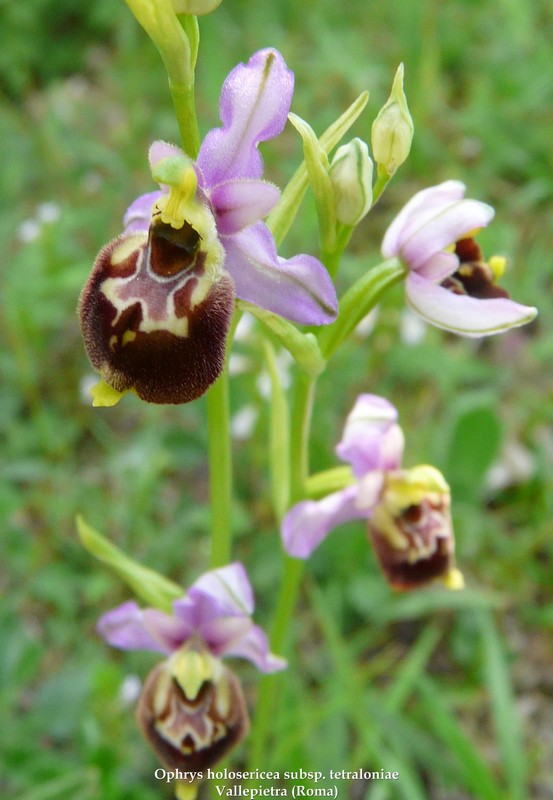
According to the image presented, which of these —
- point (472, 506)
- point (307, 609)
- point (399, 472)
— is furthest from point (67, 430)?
point (399, 472)

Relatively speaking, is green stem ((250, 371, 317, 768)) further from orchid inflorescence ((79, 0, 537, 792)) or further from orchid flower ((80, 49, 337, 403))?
orchid flower ((80, 49, 337, 403))

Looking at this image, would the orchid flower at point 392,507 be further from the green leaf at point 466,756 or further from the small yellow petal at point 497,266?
the green leaf at point 466,756

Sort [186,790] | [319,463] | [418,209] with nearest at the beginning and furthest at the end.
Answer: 1. [418,209]
2. [186,790]
3. [319,463]

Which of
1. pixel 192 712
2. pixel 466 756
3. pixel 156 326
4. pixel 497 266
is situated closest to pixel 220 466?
pixel 156 326

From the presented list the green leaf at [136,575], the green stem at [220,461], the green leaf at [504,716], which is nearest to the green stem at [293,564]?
the green stem at [220,461]

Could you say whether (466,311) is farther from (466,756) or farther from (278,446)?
(466,756)

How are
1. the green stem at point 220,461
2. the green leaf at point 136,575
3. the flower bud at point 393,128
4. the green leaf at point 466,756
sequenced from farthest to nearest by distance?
the green leaf at point 466,756
the green leaf at point 136,575
the green stem at point 220,461
the flower bud at point 393,128
